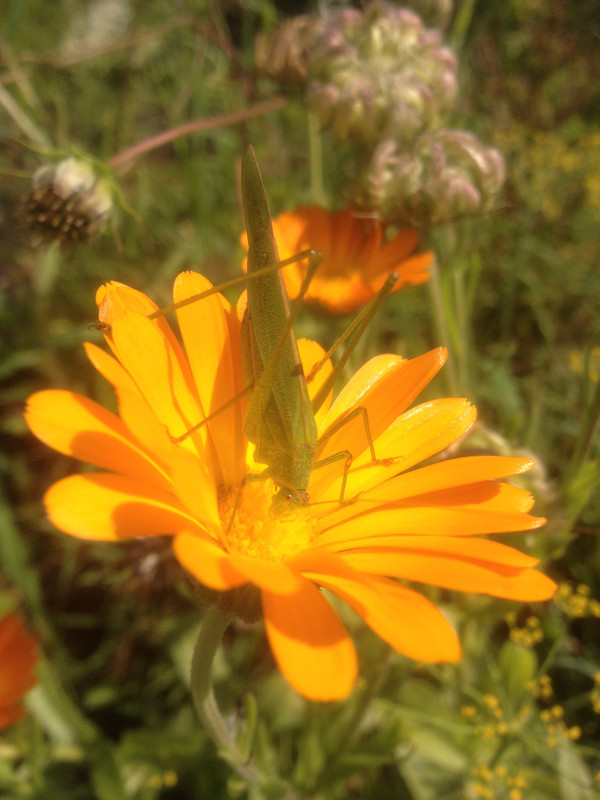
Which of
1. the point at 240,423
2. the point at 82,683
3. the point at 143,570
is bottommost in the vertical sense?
the point at 82,683

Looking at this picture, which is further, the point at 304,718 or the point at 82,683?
the point at 82,683

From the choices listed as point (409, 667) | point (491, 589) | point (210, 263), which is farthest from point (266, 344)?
point (210, 263)

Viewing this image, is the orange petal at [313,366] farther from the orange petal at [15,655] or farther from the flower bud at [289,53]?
the flower bud at [289,53]

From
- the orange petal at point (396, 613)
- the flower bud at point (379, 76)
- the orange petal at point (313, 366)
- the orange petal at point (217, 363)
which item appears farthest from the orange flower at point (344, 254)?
the orange petal at point (396, 613)

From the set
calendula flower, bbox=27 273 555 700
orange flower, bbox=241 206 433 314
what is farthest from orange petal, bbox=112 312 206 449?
orange flower, bbox=241 206 433 314

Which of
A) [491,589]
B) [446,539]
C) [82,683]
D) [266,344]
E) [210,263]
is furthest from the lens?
[210,263]

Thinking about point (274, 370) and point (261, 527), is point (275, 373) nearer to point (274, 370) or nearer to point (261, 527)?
point (274, 370)

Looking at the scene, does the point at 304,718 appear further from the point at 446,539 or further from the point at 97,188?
the point at 97,188

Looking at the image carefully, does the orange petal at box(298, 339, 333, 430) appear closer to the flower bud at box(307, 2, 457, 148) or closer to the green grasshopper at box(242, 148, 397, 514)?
the green grasshopper at box(242, 148, 397, 514)
